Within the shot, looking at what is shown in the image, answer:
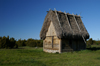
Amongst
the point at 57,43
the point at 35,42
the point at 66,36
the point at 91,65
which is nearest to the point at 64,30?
the point at 66,36

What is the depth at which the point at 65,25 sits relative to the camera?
1598cm

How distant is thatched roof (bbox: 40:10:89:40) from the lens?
1498 cm

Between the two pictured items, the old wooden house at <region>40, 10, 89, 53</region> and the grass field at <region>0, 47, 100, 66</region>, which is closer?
the grass field at <region>0, 47, 100, 66</region>

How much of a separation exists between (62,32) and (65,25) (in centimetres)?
173

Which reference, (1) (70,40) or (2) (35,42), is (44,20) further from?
(2) (35,42)

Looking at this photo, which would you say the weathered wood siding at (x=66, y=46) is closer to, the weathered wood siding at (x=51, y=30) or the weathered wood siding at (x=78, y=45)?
the weathered wood siding at (x=78, y=45)

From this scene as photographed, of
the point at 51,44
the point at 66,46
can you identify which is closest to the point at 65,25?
the point at 66,46

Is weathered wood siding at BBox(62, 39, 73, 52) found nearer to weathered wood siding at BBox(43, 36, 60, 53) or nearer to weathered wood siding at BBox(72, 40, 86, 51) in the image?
weathered wood siding at BBox(43, 36, 60, 53)

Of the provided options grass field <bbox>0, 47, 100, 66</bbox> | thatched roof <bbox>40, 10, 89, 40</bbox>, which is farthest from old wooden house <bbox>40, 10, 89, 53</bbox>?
grass field <bbox>0, 47, 100, 66</bbox>

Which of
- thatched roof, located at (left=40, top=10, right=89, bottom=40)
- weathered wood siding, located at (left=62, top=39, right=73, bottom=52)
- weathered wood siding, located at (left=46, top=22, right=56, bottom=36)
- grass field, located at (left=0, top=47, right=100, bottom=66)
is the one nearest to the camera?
grass field, located at (left=0, top=47, right=100, bottom=66)

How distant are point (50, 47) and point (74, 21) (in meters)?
5.31

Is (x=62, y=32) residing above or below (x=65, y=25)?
below

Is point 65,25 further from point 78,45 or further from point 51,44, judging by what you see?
point 78,45

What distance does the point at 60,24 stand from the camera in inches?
605
